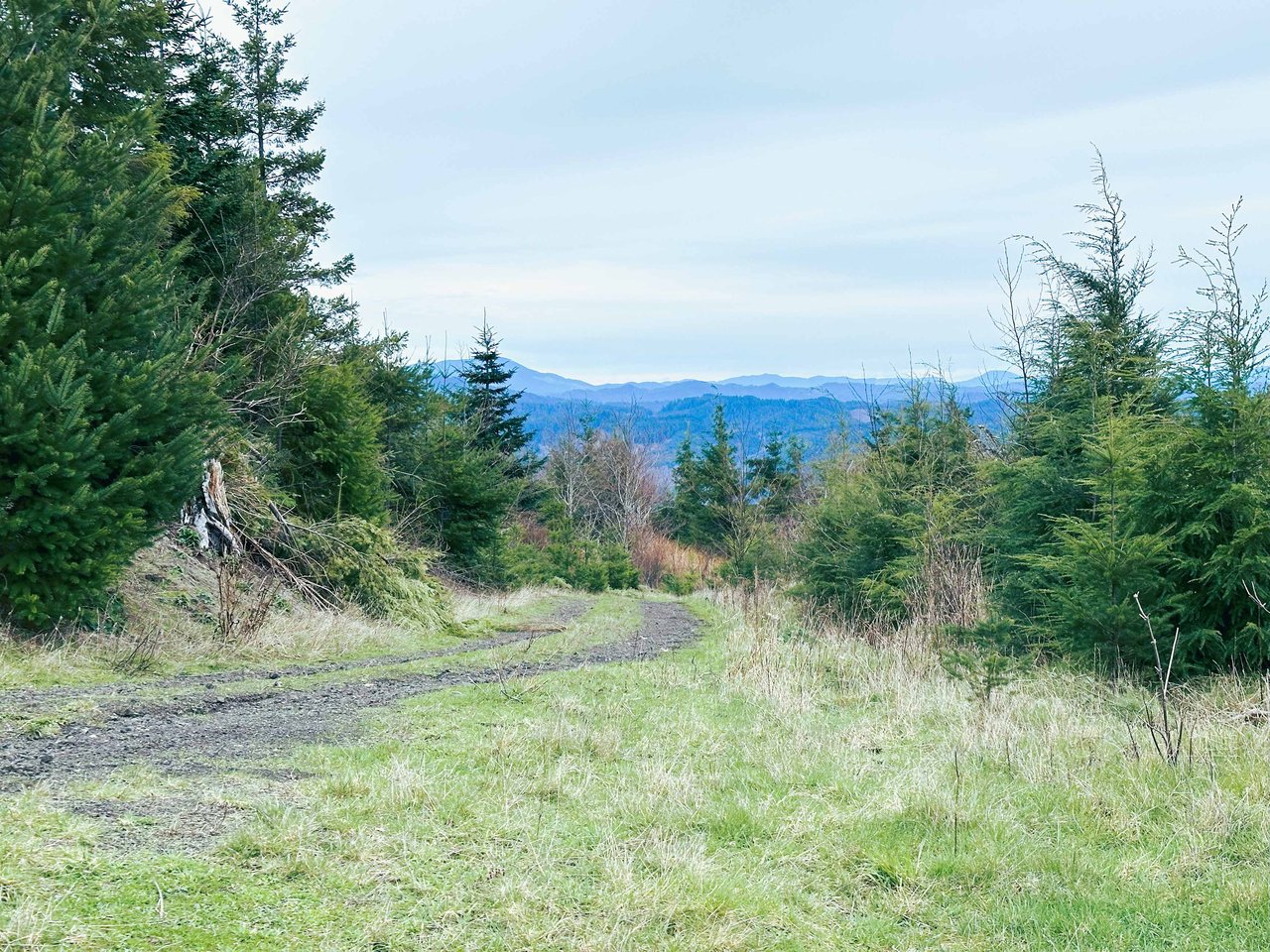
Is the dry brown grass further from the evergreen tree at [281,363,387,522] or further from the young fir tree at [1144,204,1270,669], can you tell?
the young fir tree at [1144,204,1270,669]

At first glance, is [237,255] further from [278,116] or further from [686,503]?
[686,503]

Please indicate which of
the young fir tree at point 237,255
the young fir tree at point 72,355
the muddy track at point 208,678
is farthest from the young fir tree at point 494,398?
the young fir tree at point 72,355

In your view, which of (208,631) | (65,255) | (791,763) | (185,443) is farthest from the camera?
(208,631)

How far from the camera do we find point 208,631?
11.5 m

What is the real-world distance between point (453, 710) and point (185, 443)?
476 cm

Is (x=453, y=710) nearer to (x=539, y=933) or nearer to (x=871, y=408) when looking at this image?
(x=539, y=933)

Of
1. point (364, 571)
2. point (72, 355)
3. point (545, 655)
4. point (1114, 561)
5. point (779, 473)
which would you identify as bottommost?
point (545, 655)

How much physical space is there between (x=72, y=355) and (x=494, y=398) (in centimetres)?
2746

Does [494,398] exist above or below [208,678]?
above

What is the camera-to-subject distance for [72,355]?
29.0 ft

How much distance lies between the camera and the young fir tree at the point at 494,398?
1395 inches

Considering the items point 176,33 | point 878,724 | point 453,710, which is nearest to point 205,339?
point 176,33

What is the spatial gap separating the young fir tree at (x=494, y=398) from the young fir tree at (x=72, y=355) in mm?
24737

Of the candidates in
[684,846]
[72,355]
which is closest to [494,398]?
[72,355]
